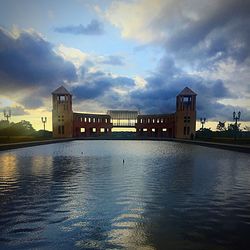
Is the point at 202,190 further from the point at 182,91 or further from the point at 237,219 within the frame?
the point at 182,91

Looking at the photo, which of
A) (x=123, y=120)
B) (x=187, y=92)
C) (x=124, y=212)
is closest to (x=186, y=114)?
(x=187, y=92)

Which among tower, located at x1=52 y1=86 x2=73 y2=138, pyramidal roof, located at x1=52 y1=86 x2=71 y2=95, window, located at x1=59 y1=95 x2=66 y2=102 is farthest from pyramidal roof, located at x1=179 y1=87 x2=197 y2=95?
window, located at x1=59 y1=95 x2=66 y2=102

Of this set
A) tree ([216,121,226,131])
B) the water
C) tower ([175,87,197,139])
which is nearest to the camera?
the water

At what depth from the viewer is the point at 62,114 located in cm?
7688

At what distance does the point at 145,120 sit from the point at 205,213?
82880 millimetres

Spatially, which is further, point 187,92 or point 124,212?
point 187,92

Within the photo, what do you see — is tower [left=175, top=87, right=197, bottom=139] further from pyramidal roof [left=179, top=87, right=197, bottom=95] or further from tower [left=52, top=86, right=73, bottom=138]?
tower [left=52, top=86, right=73, bottom=138]

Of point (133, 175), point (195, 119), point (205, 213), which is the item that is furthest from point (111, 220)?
point (195, 119)

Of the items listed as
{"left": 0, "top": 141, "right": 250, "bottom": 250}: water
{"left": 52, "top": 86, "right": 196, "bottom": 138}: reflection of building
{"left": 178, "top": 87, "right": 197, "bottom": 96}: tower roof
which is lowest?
{"left": 0, "top": 141, "right": 250, "bottom": 250}: water

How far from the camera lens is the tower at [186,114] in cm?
7506

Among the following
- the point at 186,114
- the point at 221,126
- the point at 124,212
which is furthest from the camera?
the point at 221,126

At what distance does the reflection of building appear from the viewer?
7544cm

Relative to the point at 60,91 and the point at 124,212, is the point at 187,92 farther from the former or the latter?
the point at 124,212

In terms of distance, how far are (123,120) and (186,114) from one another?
996 inches
